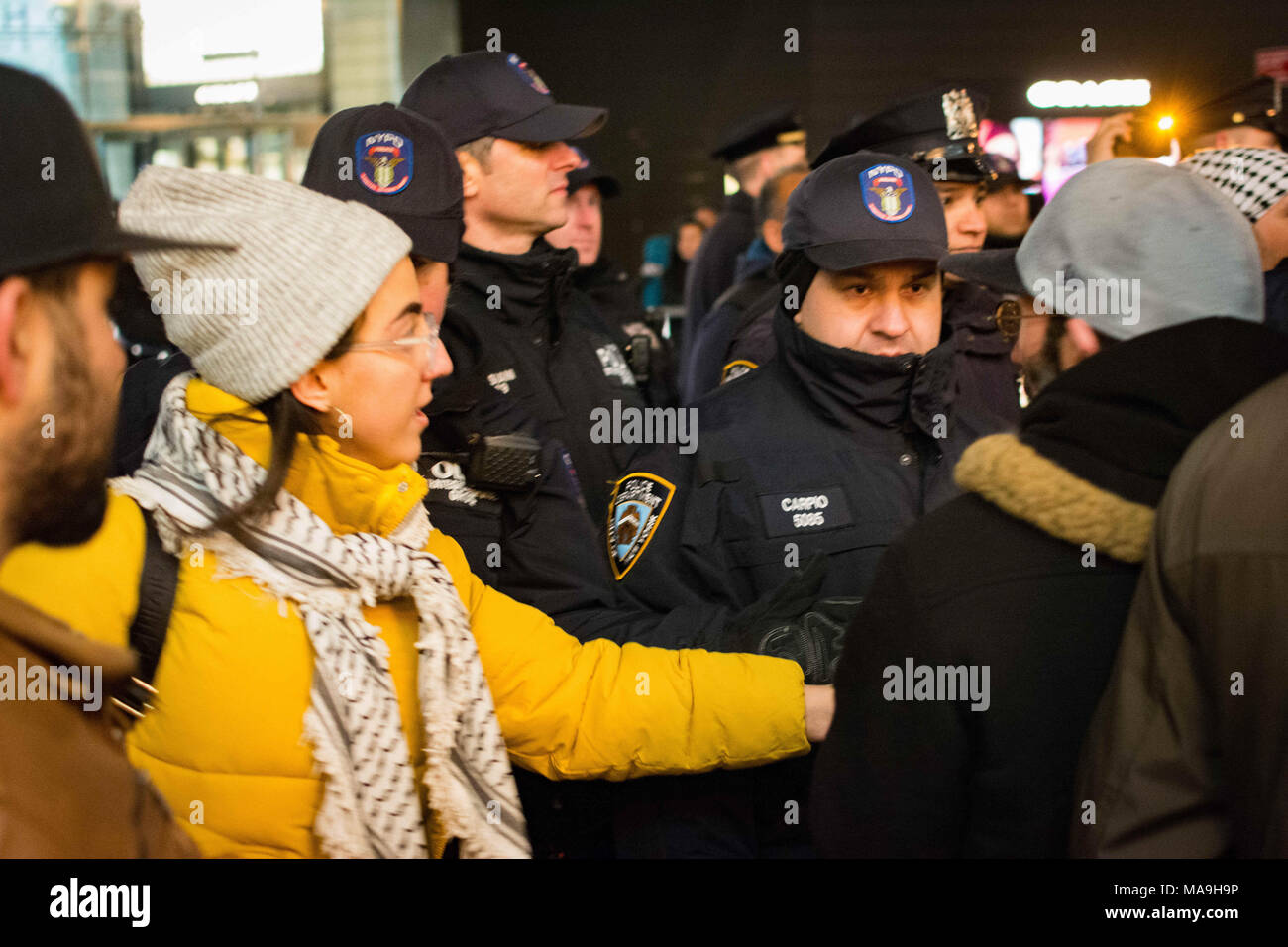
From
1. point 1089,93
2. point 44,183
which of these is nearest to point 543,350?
point 44,183

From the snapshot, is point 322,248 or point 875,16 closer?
point 322,248

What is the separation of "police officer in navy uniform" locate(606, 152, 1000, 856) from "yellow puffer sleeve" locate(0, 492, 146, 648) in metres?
1.17

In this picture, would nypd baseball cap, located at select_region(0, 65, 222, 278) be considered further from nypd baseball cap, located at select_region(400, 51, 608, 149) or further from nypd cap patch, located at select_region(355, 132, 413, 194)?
nypd baseball cap, located at select_region(400, 51, 608, 149)

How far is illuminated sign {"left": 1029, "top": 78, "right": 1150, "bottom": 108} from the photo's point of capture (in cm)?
1097

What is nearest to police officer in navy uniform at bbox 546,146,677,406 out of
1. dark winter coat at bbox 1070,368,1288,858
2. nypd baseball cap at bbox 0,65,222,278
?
dark winter coat at bbox 1070,368,1288,858

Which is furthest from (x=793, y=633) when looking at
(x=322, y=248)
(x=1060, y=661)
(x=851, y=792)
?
(x=322, y=248)

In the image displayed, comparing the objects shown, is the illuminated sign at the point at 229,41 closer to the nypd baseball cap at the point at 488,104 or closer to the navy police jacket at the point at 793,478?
the nypd baseball cap at the point at 488,104

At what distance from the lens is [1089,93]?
11.0 metres

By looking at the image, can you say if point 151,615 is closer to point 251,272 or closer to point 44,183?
point 251,272

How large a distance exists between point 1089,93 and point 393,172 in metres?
9.86

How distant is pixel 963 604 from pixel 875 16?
10582 mm

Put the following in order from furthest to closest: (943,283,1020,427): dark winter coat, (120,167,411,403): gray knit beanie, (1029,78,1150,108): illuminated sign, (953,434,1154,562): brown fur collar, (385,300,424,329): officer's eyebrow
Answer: (1029,78,1150,108): illuminated sign, (943,283,1020,427): dark winter coat, (385,300,424,329): officer's eyebrow, (120,167,411,403): gray knit beanie, (953,434,1154,562): brown fur collar

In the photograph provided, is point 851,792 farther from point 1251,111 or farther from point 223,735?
point 1251,111
